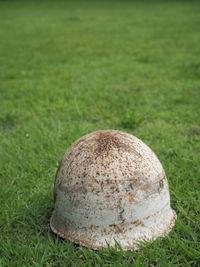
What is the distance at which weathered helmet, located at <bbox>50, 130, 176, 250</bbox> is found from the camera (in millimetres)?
2285

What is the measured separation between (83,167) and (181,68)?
5.63m

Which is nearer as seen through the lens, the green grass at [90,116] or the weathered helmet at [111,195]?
the weathered helmet at [111,195]

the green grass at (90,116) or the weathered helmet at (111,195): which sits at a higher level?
the weathered helmet at (111,195)

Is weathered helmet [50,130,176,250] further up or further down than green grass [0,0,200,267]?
further up

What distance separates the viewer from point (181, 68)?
7.30m

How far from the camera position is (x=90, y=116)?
16.7ft

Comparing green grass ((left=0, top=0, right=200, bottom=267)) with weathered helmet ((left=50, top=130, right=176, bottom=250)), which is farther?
green grass ((left=0, top=0, right=200, bottom=267))

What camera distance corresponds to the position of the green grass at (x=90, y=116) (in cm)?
247

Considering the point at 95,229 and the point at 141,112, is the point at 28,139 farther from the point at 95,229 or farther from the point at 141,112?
the point at 95,229

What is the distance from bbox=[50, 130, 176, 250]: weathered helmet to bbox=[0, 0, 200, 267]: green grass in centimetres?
11

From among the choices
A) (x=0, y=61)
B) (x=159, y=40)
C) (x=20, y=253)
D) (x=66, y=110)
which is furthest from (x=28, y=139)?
(x=159, y=40)

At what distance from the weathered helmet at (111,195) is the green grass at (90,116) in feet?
0.37

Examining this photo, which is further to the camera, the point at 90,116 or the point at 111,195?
the point at 90,116

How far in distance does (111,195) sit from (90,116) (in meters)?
2.92
